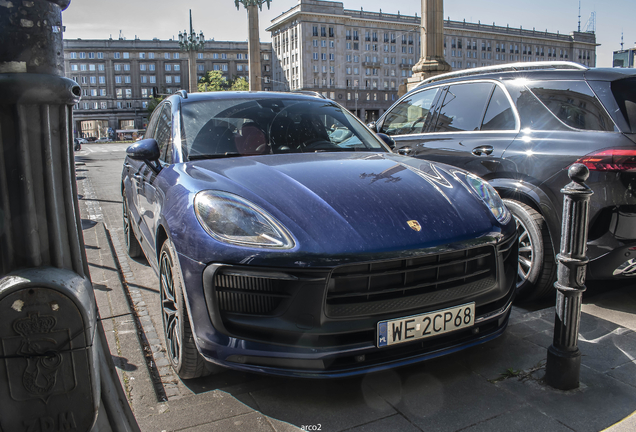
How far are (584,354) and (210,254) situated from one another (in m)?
2.15

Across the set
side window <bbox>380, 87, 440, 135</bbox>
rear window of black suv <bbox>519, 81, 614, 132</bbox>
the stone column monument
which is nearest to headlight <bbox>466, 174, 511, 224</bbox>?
rear window of black suv <bbox>519, 81, 614, 132</bbox>

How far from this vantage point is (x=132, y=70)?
116m

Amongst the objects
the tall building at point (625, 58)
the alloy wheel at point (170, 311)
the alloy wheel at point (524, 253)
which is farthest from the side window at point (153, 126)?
the tall building at point (625, 58)

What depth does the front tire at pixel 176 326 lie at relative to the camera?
2.47 metres

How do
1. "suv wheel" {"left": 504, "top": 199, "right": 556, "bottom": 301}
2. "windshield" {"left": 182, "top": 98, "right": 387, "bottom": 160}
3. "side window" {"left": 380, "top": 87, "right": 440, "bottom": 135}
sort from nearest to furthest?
"windshield" {"left": 182, "top": 98, "right": 387, "bottom": 160}, "suv wheel" {"left": 504, "top": 199, "right": 556, "bottom": 301}, "side window" {"left": 380, "top": 87, "right": 440, "bottom": 135}

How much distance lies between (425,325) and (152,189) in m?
2.00

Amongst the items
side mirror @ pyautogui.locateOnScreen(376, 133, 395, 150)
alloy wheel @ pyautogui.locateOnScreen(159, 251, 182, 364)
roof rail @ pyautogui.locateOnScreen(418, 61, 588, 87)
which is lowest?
alloy wheel @ pyautogui.locateOnScreen(159, 251, 182, 364)

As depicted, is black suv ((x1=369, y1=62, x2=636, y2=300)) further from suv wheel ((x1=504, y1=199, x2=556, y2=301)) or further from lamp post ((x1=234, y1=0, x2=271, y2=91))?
lamp post ((x1=234, y1=0, x2=271, y2=91))

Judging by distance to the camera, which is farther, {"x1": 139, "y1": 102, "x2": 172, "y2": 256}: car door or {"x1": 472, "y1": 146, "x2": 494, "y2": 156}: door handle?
{"x1": 472, "y1": 146, "x2": 494, "y2": 156}: door handle

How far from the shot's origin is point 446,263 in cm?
236

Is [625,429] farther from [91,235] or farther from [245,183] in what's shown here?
[91,235]

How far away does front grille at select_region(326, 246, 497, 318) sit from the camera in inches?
86.4

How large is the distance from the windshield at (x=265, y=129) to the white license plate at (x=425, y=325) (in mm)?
1615

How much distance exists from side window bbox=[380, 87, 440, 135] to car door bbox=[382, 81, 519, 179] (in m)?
0.14
